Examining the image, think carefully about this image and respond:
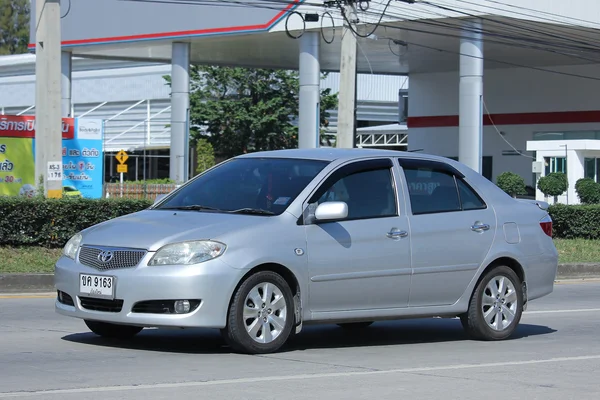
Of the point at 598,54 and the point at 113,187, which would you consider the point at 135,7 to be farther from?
the point at 598,54

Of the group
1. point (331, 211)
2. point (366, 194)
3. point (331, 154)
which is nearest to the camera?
point (331, 211)

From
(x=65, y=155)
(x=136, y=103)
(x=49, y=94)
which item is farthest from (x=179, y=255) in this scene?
(x=136, y=103)

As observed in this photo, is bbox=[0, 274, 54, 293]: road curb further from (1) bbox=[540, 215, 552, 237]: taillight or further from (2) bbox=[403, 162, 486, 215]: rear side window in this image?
(1) bbox=[540, 215, 552, 237]: taillight

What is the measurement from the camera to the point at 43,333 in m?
9.80

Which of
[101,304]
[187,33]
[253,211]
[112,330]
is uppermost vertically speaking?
[187,33]

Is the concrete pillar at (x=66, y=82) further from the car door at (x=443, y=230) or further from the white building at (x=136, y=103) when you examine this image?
the car door at (x=443, y=230)

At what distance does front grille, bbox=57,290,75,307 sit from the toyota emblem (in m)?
0.54

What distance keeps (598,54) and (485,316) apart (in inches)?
1318

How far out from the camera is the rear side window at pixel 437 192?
9.62 meters

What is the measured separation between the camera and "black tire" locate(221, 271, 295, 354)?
26.9 feet

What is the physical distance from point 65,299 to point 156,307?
102 cm

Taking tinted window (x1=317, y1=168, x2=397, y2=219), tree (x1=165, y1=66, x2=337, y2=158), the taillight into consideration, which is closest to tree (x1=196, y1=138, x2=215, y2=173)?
tree (x1=165, y1=66, x2=337, y2=158)

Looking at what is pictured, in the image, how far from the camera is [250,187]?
9.12 m

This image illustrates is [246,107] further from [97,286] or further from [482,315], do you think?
[97,286]
